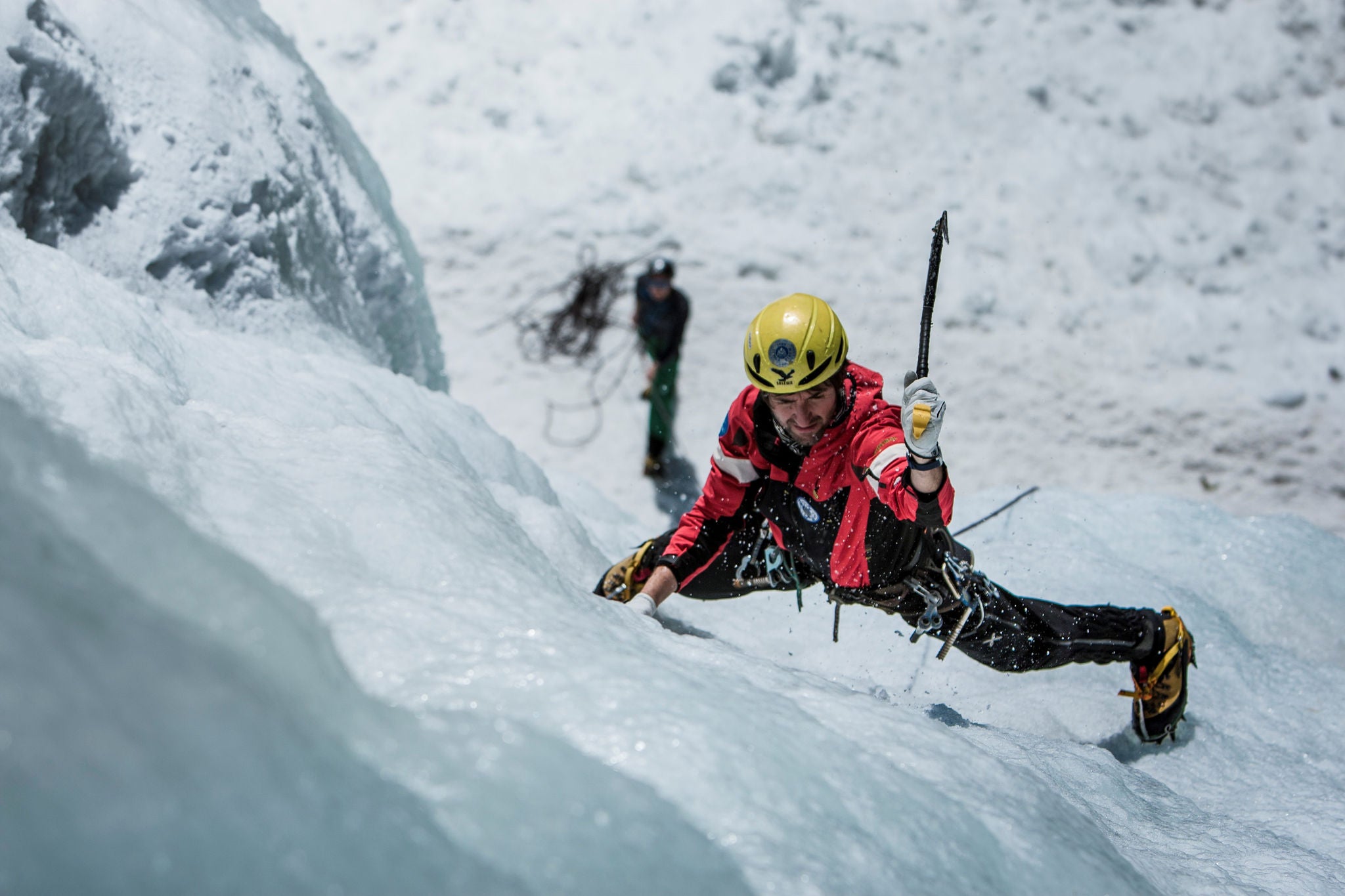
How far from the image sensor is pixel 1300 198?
7.73 meters

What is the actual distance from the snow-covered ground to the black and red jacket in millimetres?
459

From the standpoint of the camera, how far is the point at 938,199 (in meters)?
7.84

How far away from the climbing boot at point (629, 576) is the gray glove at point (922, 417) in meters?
1.26

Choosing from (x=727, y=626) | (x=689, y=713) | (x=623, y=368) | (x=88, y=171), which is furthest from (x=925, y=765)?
(x=623, y=368)

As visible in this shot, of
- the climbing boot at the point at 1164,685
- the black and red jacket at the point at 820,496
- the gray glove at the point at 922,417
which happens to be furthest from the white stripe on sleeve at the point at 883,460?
the climbing boot at the point at 1164,685

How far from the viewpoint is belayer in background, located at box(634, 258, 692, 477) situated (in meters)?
6.64

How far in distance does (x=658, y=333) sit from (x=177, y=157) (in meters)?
3.66

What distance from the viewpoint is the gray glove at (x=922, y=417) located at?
2.31 metres

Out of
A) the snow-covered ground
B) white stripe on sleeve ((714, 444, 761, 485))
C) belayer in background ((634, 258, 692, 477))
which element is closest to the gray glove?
the snow-covered ground

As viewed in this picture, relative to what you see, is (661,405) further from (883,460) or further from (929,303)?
(883,460)

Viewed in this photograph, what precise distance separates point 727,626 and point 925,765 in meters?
1.88

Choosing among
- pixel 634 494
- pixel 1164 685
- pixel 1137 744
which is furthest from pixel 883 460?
pixel 634 494

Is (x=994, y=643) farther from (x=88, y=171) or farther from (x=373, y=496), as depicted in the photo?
(x=88, y=171)

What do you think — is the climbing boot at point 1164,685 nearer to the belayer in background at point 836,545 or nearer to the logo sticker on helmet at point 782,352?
the belayer in background at point 836,545
